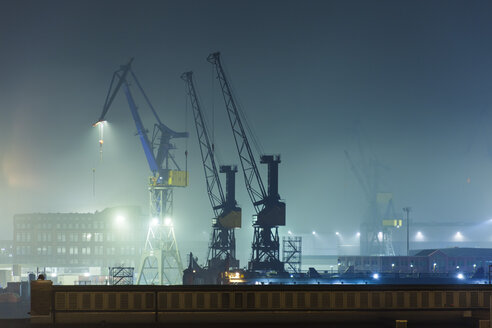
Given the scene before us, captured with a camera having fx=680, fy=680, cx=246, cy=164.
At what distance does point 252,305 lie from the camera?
32.6 meters

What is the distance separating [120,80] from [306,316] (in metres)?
116

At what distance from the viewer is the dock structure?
104 feet

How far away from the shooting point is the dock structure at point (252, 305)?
104ft

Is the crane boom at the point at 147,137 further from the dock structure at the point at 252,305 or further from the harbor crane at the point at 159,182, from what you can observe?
the dock structure at the point at 252,305

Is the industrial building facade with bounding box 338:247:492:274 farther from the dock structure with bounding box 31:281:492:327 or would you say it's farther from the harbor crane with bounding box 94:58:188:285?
the dock structure with bounding box 31:281:492:327

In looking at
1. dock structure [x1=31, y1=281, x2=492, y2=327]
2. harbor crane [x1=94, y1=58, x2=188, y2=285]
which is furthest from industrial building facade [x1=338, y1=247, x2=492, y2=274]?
dock structure [x1=31, y1=281, x2=492, y2=327]

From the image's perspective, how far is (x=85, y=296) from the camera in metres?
32.3

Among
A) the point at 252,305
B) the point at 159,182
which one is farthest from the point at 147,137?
the point at 252,305

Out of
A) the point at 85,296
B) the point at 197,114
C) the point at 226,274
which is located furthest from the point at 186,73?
the point at 85,296

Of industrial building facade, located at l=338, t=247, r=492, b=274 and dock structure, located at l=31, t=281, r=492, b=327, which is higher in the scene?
dock structure, located at l=31, t=281, r=492, b=327

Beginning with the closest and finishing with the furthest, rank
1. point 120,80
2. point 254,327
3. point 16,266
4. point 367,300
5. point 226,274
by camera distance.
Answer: point 254,327 < point 367,300 < point 226,274 < point 120,80 < point 16,266

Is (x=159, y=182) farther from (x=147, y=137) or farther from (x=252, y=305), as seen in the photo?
(x=252, y=305)

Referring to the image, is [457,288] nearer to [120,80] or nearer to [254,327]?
[254,327]

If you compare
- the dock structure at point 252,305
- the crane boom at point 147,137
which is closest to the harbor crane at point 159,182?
the crane boom at point 147,137
